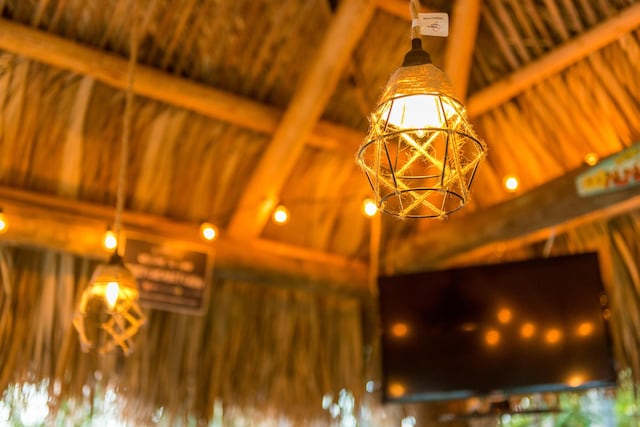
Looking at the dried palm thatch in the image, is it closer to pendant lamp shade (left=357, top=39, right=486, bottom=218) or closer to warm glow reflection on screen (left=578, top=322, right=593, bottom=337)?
warm glow reflection on screen (left=578, top=322, right=593, bottom=337)

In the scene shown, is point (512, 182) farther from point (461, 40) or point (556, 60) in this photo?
point (461, 40)

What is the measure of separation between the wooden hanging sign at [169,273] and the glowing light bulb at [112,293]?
4.10ft

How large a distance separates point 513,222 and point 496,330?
542 millimetres

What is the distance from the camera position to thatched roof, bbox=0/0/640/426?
148 inches

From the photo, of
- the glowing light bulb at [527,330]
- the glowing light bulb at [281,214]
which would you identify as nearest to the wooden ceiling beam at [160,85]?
the glowing light bulb at [281,214]

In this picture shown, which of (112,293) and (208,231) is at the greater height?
(208,231)

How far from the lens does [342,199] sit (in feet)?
15.7

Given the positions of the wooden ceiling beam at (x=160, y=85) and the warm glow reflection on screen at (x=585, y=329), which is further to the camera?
the warm glow reflection on screen at (x=585, y=329)

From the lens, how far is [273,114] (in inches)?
167

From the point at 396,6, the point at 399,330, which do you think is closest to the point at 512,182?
the point at 399,330

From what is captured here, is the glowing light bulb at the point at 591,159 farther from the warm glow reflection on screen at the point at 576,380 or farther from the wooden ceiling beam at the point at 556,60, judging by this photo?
the warm glow reflection on screen at the point at 576,380

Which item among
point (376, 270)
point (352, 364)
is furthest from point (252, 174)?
point (352, 364)

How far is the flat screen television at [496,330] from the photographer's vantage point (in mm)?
3748

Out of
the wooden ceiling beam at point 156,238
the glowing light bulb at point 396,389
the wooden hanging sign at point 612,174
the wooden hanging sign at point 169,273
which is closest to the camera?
the wooden hanging sign at point 612,174
